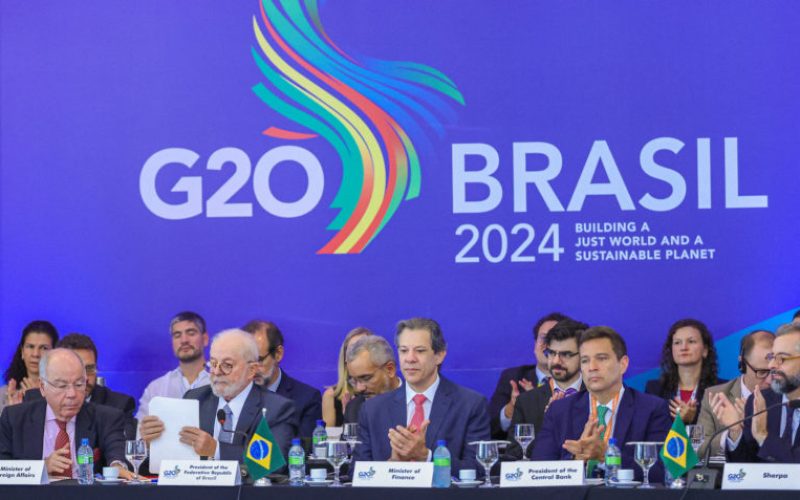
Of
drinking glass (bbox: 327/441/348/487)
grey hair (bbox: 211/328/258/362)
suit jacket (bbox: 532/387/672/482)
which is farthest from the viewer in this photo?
grey hair (bbox: 211/328/258/362)

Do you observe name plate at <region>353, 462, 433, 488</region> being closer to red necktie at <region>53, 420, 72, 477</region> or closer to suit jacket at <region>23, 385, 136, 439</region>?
red necktie at <region>53, 420, 72, 477</region>

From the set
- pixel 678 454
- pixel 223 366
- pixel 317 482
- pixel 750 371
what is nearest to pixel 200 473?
pixel 317 482

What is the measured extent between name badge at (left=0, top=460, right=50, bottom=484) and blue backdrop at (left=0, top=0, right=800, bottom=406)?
9.57 feet

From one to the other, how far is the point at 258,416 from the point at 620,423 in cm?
157

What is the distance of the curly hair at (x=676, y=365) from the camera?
712 cm

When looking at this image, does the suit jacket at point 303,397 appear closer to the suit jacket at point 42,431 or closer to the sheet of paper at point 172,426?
the suit jacket at point 42,431

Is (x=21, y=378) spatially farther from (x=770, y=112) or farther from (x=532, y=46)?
(x=770, y=112)

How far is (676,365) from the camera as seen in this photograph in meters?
7.26

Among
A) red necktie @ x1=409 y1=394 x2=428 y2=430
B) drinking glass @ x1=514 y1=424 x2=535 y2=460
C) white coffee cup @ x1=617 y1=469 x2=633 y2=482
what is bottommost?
white coffee cup @ x1=617 y1=469 x2=633 y2=482

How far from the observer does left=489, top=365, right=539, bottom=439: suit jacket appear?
7353mm

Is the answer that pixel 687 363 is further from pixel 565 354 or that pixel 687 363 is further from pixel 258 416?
pixel 258 416

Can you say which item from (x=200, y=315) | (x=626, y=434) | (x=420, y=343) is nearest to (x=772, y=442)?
(x=626, y=434)

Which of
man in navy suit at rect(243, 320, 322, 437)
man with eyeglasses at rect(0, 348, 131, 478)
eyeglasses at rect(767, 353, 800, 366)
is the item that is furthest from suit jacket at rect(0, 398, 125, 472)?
eyeglasses at rect(767, 353, 800, 366)

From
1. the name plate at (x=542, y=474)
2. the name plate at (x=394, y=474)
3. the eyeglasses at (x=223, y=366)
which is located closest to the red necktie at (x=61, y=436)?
the eyeglasses at (x=223, y=366)
